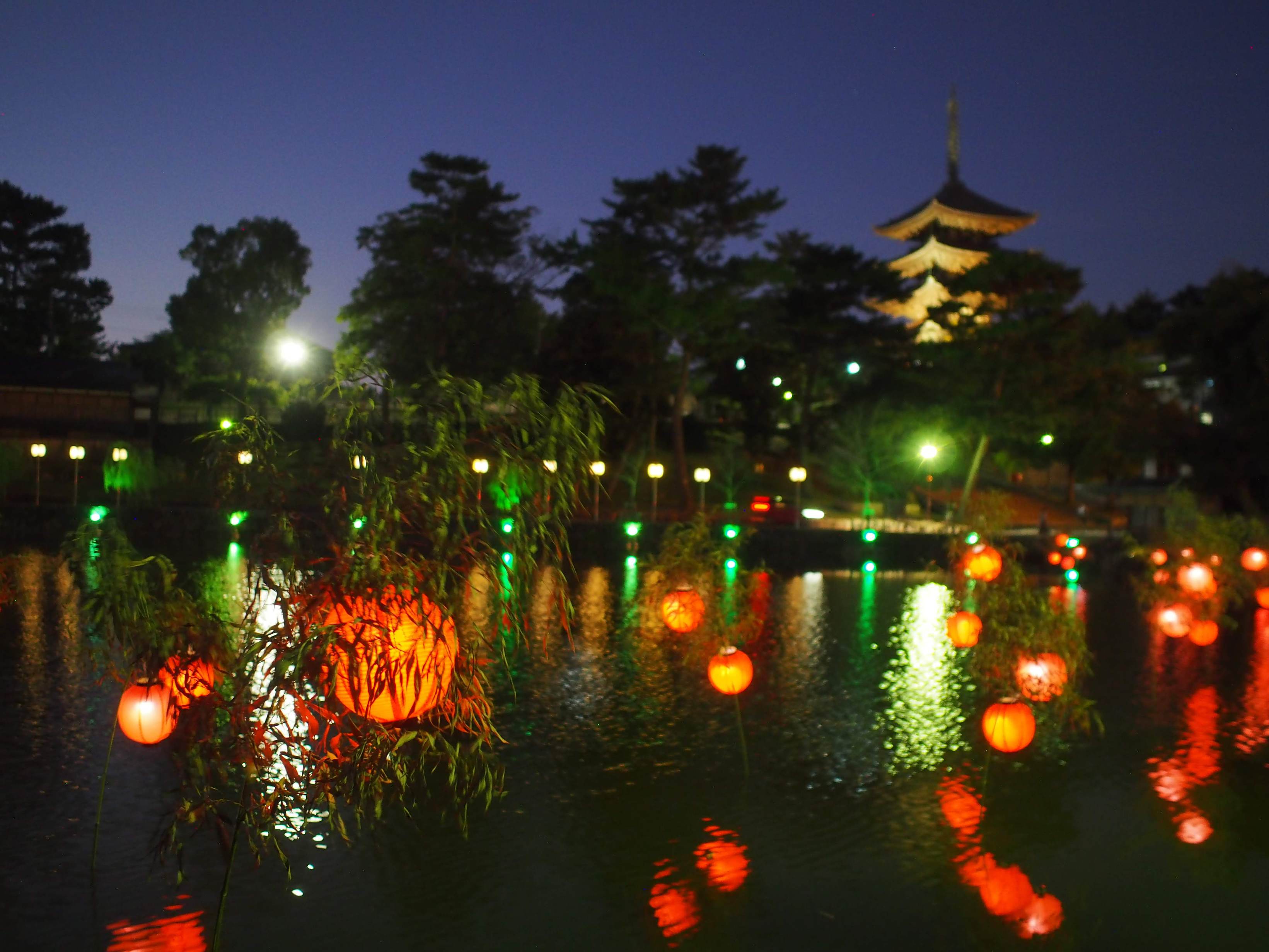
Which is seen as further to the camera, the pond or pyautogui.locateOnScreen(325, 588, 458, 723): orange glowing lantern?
the pond

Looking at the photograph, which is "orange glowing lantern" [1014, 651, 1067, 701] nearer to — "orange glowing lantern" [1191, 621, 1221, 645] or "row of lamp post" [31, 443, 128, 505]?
"orange glowing lantern" [1191, 621, 1221, 645]

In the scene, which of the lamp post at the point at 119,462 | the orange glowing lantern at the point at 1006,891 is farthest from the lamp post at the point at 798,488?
the orange glowing lantern at the point at 1006,891

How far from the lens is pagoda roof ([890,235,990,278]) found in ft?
156

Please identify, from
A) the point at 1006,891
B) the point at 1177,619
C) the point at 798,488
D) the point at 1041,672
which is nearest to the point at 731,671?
the point at 1041,672

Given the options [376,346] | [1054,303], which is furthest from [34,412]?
[1054,303]

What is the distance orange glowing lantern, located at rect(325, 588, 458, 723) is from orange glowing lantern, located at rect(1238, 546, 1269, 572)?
18.5m

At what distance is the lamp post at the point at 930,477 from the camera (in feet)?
110

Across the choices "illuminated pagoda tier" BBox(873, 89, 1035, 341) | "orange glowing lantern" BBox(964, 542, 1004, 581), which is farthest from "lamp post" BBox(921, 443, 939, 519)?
"orange glowing lantern" BBox(964, 542, 1004, 581)

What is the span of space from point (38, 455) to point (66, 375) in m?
7.80

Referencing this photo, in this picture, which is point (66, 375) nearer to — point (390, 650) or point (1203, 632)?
point (1203, 632)

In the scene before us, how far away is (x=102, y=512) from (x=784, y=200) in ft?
69.5

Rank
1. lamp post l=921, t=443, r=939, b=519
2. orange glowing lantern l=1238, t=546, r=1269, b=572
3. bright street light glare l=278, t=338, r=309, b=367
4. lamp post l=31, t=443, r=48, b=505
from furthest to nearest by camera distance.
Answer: lamp post l=921, t=443, r=939, b=519 → lamp post l=31, t=443, r=48, b=505 → bright street light glare l=278, t=338, r=309, b=367 → orange glowing lantern l=1238, t=546, r=1269, b=572

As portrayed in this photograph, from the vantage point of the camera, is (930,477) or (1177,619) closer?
(1177,619)

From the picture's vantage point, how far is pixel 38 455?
3256 centimetres
